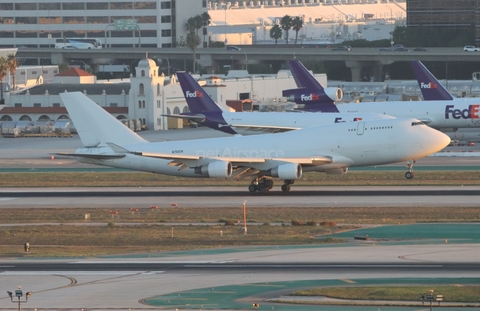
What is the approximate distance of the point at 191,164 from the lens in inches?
2404

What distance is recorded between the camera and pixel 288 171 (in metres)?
59.9

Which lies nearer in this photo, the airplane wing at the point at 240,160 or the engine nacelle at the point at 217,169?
the engine nacelle at the point at 217,169

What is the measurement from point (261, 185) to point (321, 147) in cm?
423

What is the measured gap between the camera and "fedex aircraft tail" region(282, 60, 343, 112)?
98.1 meters

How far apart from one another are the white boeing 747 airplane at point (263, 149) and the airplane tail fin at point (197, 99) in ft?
84.6

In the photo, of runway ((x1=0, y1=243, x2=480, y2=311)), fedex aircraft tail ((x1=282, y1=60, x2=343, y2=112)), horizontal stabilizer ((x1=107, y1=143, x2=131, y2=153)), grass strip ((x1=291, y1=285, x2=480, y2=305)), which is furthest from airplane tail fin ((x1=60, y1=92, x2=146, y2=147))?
fedex aircraft tail ((x1=282, y1=60, x2=343, y2=112))

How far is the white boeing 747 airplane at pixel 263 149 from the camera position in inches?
2393

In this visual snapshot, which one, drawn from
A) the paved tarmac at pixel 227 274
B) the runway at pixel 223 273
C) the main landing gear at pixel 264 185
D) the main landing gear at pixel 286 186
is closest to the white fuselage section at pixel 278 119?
the main landing gear at pixel 286 186

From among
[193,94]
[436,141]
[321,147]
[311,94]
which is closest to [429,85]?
[311,94]

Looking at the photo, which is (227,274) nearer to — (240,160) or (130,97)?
(240,160)

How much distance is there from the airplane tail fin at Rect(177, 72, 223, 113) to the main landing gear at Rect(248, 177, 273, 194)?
91.3ft

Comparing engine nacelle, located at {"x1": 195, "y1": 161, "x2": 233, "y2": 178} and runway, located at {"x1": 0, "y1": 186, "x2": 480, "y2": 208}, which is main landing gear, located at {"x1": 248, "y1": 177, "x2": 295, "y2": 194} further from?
engine nacelle, located at {"x1": 195, "y1": 161, "x2": 233, "y2": 178}

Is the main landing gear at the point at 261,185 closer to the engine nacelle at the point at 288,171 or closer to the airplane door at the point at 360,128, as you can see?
the engine nacelle at the point at 288,171

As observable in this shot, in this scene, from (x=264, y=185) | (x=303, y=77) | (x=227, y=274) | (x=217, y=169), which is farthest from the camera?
(x=303, y=77)
